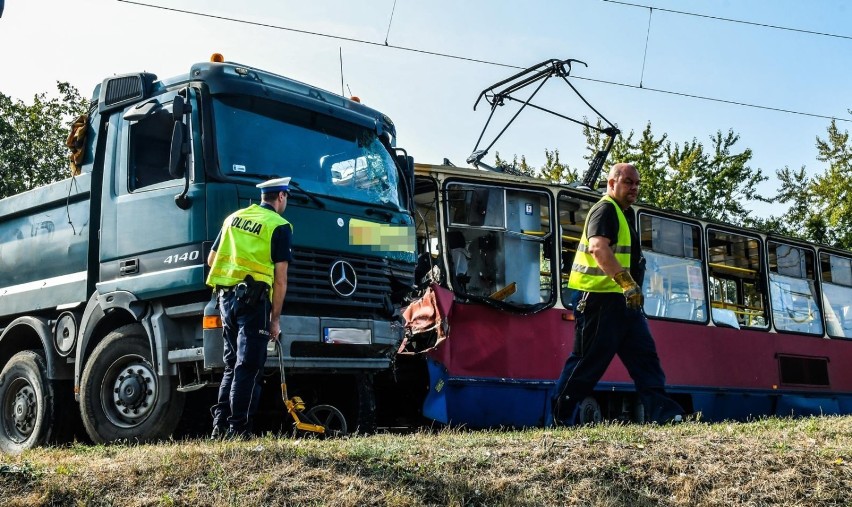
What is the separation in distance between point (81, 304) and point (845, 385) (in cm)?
1142

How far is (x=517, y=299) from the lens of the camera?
32.6 feet

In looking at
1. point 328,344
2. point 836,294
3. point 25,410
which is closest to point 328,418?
point 328,344

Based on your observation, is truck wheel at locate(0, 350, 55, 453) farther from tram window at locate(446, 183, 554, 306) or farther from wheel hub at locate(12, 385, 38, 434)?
tram window at locate(446, 183, 554, 306)

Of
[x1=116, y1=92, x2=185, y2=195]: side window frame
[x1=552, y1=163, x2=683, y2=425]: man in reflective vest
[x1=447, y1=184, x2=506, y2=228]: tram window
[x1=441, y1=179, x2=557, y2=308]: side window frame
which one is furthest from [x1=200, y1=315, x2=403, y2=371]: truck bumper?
[x1=447, y1=184, x2=506, y2=228]: tram window

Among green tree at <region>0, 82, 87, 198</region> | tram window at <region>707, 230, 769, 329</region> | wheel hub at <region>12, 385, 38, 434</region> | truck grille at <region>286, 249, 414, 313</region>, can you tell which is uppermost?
green tree at <region>0, 82, 87, 198</region>

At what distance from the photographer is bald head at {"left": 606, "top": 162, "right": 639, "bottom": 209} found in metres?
7.11

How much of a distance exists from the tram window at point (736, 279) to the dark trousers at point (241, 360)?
7.63m

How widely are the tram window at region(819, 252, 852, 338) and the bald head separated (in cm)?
883

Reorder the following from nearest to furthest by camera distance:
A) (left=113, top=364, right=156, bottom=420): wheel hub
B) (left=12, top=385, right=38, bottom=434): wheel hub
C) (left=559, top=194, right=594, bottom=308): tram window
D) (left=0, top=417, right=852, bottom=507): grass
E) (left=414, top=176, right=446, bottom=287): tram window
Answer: (left=0, top=417, right=852, bottom=507): grass → (left=113, top=364, right=156, bottom=420): wheel hub → (left=12, top=385, right=38, bottom=434): wheel hub → (left=414, top=176, right=446, bottom=287): tram window → (left=559, top=194, right=594, bottom=308): tram window

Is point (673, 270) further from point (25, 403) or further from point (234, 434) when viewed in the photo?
point (25, 403)

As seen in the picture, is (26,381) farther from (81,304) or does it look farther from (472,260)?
(472,260)

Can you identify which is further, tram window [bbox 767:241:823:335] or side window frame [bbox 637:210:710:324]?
tram window [bbox 767:241:823:335]

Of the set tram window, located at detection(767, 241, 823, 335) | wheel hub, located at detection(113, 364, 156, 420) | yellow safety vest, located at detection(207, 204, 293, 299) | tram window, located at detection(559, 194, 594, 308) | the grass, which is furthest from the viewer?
tram window, located at detection(767, 241, 823, 335)

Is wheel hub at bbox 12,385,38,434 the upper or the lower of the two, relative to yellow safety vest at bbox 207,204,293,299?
lower
